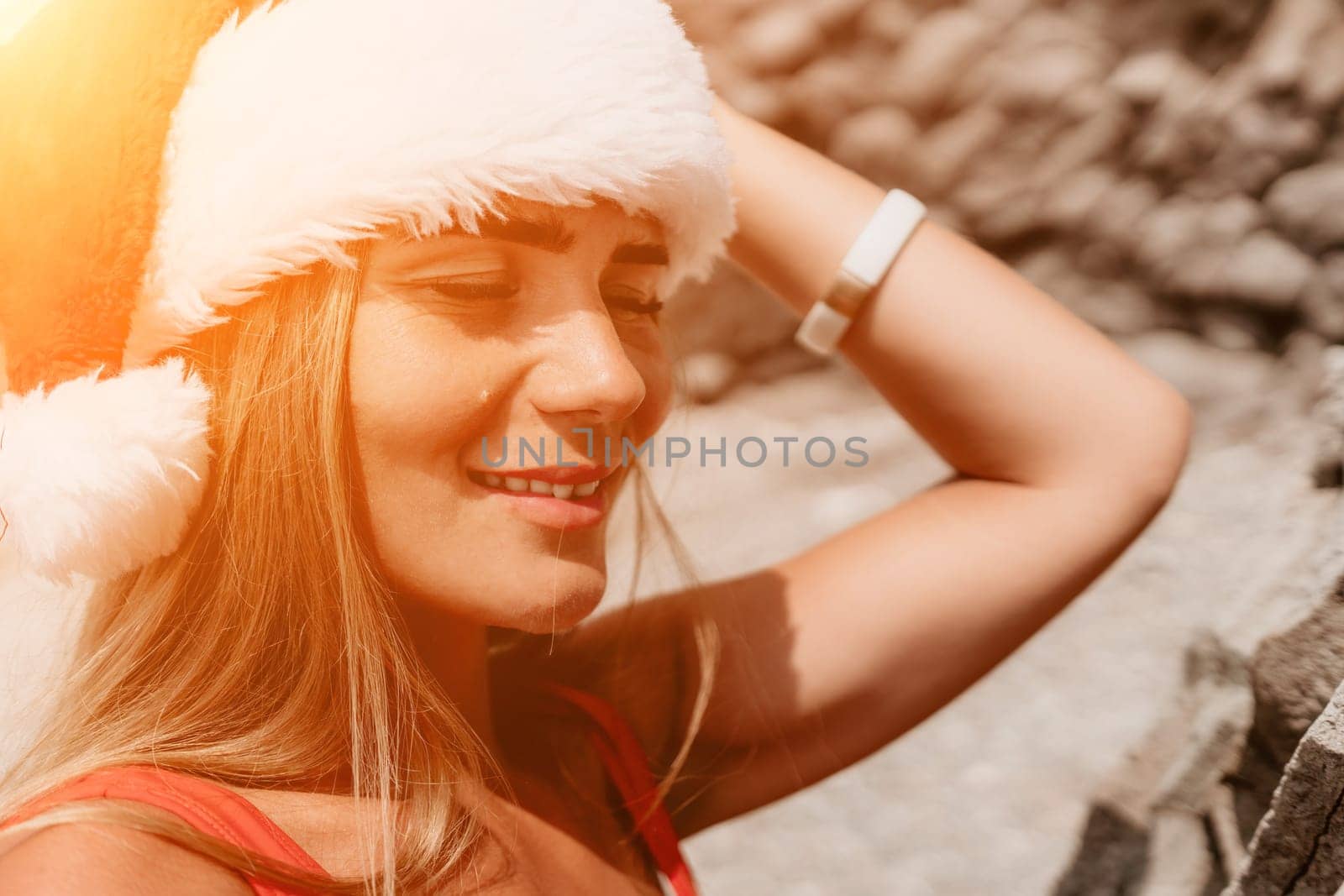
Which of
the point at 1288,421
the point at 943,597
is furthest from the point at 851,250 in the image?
the point at 1288,421

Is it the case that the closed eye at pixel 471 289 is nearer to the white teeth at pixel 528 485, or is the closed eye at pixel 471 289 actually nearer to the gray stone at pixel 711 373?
the white teeth at pixel 528 485

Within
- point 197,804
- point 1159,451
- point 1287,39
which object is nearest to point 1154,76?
point 1287,39

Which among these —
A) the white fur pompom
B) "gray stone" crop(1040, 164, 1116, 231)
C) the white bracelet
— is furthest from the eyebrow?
"gray stone" crop(1040, 164, 1116, 231)

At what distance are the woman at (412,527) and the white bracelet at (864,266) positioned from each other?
33 millimetres

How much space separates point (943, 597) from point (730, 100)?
1469 mm

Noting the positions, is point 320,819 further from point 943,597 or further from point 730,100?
point 730,100

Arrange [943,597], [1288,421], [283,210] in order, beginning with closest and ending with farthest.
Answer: [283,210] → [943,597] → [1288,421]

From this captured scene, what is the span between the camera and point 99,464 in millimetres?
743

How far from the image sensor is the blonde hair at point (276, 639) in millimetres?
773

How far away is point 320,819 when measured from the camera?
82cm

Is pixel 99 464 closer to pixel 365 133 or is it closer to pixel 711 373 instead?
pixel 365 133

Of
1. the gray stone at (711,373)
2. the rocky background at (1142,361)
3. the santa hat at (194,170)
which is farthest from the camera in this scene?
the gray stone at (711,373)

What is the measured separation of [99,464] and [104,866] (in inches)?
11.1

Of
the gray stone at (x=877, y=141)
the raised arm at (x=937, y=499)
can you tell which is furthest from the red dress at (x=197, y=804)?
the gray stone at (x=877, y=141)
